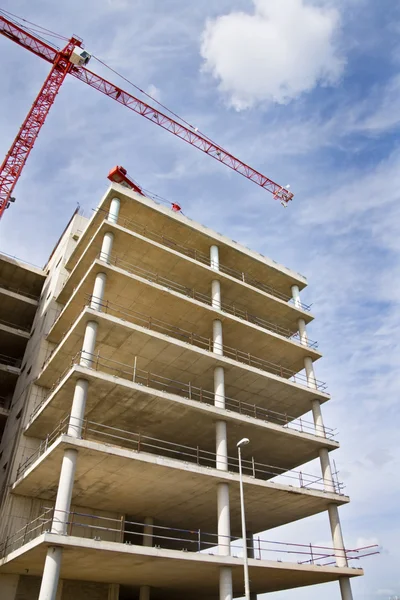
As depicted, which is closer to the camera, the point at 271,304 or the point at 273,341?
the point at 273,341

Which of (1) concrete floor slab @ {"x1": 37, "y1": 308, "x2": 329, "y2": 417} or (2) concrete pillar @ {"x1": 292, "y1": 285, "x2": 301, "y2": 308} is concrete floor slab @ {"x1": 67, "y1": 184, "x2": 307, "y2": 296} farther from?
(1) concrete floor slab @ {"x1": 37, "y1": 308, "x2": 329, "y2": 417}

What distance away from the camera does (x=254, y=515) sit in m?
26.8

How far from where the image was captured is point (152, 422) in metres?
24.2

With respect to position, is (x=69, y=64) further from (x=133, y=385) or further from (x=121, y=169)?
(x=133, y=385)

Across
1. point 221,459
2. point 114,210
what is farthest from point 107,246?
point 221,459

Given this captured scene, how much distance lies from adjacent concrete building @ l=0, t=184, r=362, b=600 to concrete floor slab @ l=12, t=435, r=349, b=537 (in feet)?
0.33

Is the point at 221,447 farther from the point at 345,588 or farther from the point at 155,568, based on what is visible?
the point at 345,588

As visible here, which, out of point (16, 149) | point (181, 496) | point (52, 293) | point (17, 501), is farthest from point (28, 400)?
point (16, 149)

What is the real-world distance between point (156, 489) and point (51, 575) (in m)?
7.32

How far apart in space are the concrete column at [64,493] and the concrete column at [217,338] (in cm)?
972

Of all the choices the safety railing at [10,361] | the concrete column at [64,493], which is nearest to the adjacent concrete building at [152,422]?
the concrete column at [64,493]

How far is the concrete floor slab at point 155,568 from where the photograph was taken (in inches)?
665

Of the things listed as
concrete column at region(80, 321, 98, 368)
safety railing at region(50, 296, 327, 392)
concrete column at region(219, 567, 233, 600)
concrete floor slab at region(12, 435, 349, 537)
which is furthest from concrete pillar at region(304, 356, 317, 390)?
concrete column at region(80, 321, 98, 368)

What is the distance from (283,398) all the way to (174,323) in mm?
8140
